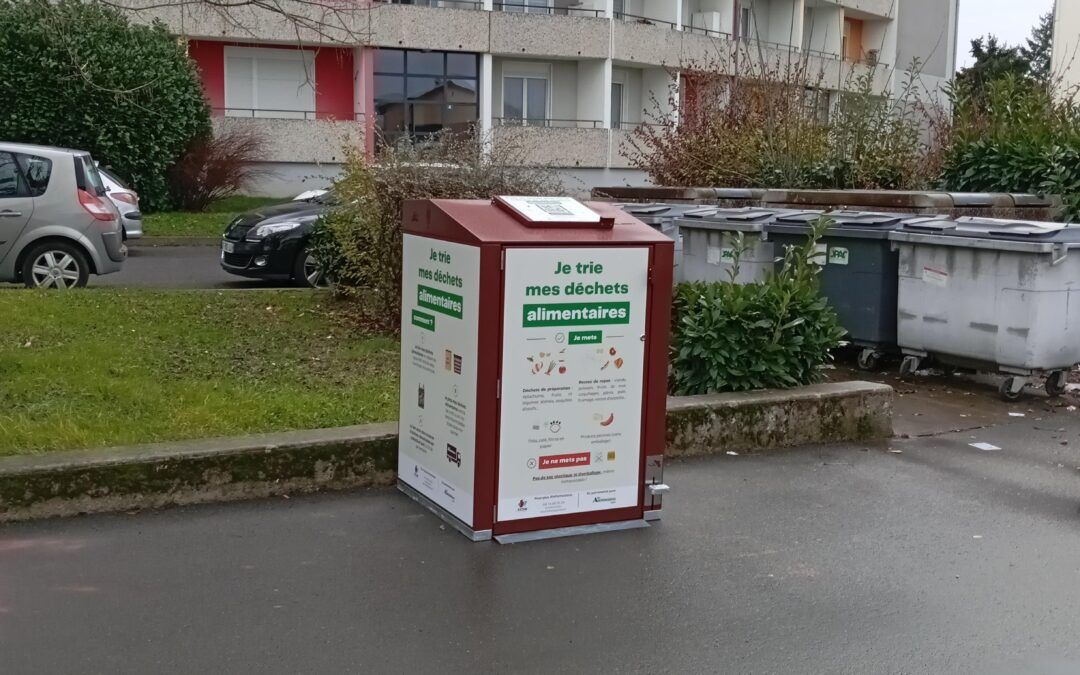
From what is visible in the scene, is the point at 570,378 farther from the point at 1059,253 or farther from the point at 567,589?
the point at 1059,253

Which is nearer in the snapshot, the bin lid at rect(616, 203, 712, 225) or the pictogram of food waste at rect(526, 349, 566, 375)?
the pictogram of food waste at rect(526, 349, 566, 375)

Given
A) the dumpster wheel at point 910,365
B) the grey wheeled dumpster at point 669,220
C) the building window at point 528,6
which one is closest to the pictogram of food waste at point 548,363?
the dumpster wheel at point 910,365

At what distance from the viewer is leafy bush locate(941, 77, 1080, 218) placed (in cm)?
1240

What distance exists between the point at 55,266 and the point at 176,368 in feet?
18.1

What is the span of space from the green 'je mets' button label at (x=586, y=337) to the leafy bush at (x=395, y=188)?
4.14 metres

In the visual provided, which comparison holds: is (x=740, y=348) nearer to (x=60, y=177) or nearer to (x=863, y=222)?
(x=863, y=222)

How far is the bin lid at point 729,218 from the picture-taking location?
10.6 m

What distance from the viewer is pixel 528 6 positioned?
33.4m

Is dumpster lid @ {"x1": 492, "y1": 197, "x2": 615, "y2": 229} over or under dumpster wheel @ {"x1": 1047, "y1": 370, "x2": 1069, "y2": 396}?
over

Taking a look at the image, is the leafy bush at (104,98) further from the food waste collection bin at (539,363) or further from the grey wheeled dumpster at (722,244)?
the food waste collection bin at (539,363)

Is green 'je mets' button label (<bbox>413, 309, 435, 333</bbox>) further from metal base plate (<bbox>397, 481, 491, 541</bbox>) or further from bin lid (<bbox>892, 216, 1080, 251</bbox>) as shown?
bin lid (<bbox>892, 216, 1080, 251</bbox>)

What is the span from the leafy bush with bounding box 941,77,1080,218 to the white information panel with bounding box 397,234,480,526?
910 centimetres

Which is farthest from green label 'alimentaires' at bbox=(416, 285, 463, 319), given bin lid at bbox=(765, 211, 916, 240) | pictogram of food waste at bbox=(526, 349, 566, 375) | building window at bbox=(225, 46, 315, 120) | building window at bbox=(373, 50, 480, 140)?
building window at bbox=(373, 50, 480, 140)

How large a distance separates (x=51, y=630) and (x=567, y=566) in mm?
2088
